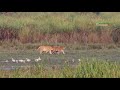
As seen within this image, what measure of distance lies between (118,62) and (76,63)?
0.72 m

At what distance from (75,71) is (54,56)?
857mm

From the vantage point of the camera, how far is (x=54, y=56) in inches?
375

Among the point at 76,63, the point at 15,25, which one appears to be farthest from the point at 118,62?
the point at 15,25

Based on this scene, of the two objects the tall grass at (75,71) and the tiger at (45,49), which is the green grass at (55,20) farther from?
the tall grass at (75,71)

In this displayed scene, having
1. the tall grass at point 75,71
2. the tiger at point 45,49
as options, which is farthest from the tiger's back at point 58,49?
the tall grass at point 75,71

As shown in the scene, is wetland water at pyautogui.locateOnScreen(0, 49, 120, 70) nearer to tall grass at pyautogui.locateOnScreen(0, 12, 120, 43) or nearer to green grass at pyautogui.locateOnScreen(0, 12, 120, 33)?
tall grass at pyautogui.locateOnScreen(0, 12, 120, 43)

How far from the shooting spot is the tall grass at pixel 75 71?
8.65 meters

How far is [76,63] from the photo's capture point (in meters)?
9.00

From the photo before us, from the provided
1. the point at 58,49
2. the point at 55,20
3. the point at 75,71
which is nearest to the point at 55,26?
the point at 55,20
